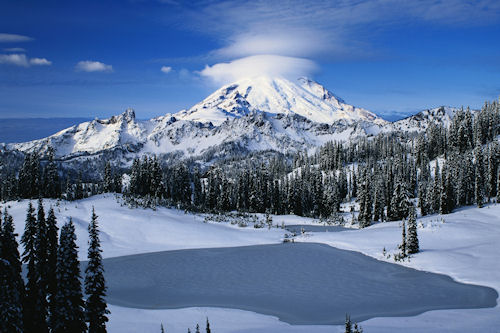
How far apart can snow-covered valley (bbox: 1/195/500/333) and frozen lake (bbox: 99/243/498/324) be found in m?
1.72

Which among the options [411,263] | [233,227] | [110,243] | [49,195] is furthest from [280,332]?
[49,195]

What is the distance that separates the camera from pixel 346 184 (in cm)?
12975

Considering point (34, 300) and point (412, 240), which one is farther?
point (412, 240)

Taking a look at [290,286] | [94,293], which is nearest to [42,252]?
[94,293]

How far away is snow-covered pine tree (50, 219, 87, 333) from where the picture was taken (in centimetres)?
1773

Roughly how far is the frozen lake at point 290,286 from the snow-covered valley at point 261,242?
5.65 ft

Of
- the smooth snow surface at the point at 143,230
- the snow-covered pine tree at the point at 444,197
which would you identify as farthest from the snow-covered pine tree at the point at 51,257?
the snow-covered pine tree at the point at 444,197

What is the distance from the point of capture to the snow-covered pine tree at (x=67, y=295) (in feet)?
58.2

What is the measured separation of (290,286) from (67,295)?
18.9 metres

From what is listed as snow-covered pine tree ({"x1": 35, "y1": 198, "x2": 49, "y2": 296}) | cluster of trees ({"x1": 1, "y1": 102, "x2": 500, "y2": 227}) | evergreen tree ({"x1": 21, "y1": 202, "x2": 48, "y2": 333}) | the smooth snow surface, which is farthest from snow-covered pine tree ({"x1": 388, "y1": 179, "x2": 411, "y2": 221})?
evergreen tree ({"x1": 21, "y1": 202, "x2": 48, "y2": 333})

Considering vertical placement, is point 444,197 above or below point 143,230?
above

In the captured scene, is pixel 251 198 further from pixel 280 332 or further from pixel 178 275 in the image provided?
pixel 280 332

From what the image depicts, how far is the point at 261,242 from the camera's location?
1970 inches

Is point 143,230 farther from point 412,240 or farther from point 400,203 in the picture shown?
point 400,203
